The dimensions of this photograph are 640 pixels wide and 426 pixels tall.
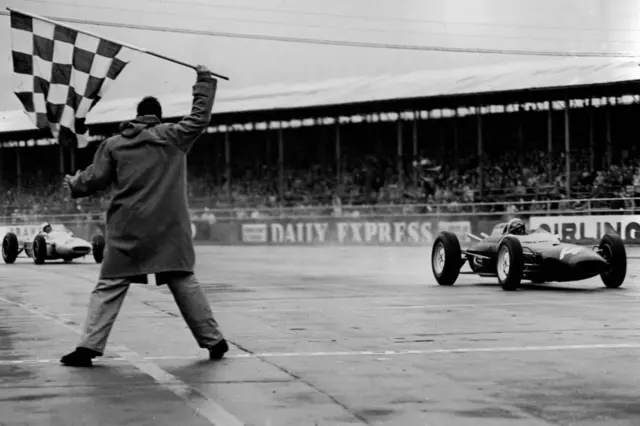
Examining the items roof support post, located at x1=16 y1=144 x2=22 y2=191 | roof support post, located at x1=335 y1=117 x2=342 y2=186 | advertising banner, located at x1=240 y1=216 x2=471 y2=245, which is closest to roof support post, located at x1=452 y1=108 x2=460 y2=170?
roof support post, located at x1=335 y1=117 x2=342 y2=186

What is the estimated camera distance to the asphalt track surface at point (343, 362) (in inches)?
230

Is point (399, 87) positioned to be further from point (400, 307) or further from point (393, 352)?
point (393, 352)

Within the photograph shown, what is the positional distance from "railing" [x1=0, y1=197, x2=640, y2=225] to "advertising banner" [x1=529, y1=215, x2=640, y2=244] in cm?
20

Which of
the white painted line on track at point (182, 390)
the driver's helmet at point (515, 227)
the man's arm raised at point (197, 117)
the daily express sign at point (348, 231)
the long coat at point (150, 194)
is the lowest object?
the daily express sign at point (348, 231)

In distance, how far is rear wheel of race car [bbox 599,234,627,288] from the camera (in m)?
15.9

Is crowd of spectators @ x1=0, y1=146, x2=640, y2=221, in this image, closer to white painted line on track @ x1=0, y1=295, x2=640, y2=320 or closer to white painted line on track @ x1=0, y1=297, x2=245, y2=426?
white painted line on track @ x1=0, y1=295, x2=640, y2=320

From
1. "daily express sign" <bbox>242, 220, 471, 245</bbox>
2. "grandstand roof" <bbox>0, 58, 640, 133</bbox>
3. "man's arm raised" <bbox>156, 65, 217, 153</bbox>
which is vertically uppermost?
"grandstand roof" <bbox>0, 58, 640, 133</bbox>

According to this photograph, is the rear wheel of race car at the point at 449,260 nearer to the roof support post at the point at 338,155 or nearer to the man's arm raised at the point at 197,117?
the man's arm raised at the point at 197,117

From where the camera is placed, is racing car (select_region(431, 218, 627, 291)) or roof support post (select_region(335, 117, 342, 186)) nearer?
racing car (select_region(431, 218, 627, 291))

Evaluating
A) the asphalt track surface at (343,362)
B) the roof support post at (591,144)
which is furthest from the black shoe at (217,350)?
the roof support post at (591,144)

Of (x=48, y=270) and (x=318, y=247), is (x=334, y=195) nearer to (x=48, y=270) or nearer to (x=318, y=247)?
(x=318, y=247)

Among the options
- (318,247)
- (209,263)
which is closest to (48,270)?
(209,263)

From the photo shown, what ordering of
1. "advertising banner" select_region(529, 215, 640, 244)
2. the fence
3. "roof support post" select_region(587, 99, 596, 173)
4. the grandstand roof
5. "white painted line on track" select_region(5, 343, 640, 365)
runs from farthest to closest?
"roof support post" select_region(587, 99, 596, 173) → the grandstand roof → the fence → "advertising banner" select_region(529, 215, 640, 244) → "white painted line on track" select_region(5, 343, 640, 365)

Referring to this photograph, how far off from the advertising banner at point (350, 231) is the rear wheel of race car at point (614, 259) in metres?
18.0
